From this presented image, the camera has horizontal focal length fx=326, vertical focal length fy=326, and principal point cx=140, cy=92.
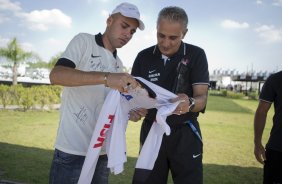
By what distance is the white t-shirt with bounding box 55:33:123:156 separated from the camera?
2.86 m

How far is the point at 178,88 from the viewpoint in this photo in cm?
325

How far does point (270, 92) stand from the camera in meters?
4.16

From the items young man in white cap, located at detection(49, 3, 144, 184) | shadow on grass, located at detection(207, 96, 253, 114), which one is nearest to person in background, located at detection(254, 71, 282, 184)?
young man in white cap, located at detection(49, 3, 144, 184)

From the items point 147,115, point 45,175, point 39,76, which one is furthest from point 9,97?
point 39,76

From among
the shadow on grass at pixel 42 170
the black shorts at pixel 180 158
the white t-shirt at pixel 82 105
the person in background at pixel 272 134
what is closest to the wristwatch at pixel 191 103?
the black shorts at pixel 180 158

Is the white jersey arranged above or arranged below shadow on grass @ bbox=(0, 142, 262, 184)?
above

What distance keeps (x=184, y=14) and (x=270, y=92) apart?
178 centimetres

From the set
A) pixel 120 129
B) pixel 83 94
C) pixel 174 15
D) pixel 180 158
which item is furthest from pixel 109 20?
pixel 180 158

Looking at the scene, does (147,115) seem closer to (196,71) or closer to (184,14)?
(196,71)

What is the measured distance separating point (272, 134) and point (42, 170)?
17.1 ft

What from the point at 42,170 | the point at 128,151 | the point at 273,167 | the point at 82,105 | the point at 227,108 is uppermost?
the point at 82,105

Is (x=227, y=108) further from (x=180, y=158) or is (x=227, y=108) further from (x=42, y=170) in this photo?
(x=180, y=158)

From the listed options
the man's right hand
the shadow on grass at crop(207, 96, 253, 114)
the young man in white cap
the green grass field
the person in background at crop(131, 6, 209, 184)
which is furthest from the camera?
the shadow on grass at crop(207, 96, 253, 114)

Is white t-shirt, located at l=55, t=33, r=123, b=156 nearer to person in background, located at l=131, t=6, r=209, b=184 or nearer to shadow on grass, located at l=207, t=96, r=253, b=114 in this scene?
person in background, located at l=131, t=6, r=209, b=184
